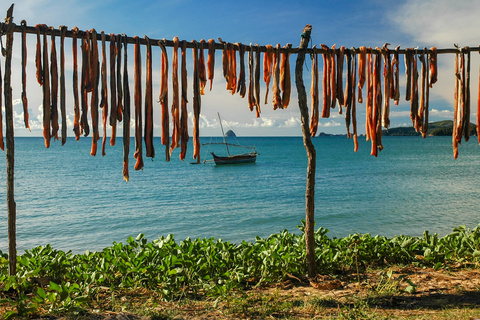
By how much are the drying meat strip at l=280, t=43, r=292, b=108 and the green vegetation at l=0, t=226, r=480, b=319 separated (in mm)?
1722

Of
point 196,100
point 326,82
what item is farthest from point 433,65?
point 196,100

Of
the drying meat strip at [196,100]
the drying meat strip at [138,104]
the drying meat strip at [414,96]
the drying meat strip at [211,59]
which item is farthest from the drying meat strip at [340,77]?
the drying meat strip at [138,104]

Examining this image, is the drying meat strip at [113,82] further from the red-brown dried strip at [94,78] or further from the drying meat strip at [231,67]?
the drying meat strip at [231,67]

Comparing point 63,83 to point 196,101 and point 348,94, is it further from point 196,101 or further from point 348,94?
point 348,94

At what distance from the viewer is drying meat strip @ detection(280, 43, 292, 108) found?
4.21 metres

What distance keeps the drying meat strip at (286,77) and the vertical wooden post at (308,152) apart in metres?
0.12

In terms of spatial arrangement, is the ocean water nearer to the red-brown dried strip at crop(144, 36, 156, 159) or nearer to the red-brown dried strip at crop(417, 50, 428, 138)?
the red-brown dried strip at crop(417, 50, 428, 138)

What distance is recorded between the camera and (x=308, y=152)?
13.4 feet

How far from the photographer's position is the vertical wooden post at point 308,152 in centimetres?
409

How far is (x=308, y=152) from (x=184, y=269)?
A: 179 cm

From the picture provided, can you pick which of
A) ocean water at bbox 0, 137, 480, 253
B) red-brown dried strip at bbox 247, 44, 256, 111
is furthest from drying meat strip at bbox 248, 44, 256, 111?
ocean water at bbox 0, 137, 480, 253

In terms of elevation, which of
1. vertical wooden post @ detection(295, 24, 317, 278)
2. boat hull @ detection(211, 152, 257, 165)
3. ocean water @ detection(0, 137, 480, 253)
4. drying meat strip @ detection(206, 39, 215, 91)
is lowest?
ocean water @ detection(0, 137, 480, 253)

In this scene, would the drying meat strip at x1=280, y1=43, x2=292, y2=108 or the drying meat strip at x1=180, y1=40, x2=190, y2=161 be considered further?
the drying meat strip at x1=280, y1=43, x2=292, y2=108

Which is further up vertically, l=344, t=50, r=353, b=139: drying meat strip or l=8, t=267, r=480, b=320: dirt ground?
l=344, t=50, r=353, b=139: drying meat strip
